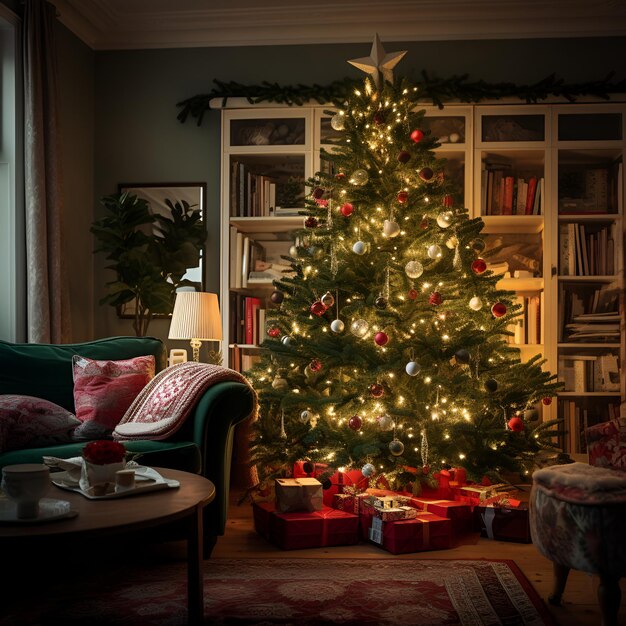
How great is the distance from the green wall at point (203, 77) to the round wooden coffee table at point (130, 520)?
9.52 ft

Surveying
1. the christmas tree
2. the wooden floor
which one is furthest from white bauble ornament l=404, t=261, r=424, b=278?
the wooden floor

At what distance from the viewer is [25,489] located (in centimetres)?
173

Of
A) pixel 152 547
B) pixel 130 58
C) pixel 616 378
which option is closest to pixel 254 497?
pixel 152 547

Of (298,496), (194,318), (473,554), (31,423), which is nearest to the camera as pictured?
(31,423)

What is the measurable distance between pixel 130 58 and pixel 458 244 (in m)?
2.74

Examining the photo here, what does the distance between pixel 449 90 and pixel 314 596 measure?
317 centimetres

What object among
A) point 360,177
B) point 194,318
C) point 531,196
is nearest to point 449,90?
point 531,196

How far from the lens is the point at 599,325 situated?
169 inches

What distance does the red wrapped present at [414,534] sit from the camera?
293 centimetres

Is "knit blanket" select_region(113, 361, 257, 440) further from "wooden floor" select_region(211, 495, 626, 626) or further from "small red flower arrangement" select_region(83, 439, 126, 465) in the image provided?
"small red flower arrangement" select_region(83, 439, 126, 465)

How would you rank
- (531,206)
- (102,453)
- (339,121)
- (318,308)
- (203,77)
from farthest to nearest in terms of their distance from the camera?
(203,77)
(531,206)
(339,121)
(318,308)
(102,453)

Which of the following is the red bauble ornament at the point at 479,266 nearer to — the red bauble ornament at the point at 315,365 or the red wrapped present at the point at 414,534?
the red bauble ornament at the point at 315,365

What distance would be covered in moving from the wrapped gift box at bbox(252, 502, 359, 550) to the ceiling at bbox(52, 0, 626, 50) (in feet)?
10.0

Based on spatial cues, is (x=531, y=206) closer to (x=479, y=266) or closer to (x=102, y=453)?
(x=479, y=266)
